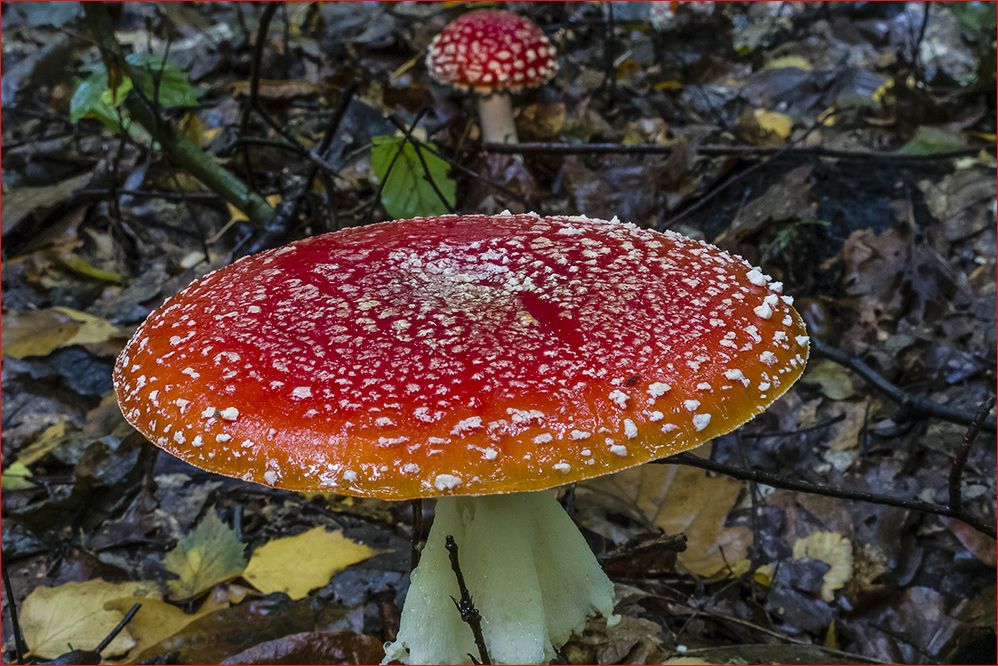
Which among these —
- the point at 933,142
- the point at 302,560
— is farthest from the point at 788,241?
the point at 302,560

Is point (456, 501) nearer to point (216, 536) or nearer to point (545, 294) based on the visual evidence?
point (545, 294)

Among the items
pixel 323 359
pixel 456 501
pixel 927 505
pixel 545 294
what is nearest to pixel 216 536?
pixel 456 501

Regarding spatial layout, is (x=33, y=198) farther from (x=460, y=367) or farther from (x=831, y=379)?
(x=831, y=379)

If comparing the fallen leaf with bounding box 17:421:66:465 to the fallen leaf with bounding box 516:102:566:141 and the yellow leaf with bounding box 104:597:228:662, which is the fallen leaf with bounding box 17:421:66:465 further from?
the fallen leaf with bounding box 516:102:566:141

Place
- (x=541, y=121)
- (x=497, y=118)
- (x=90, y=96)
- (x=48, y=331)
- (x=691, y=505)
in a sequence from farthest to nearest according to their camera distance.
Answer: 1. (x=541, y=121)
2. (x=497, y=118)
3. (x=48, y=331)
4. (x=90, y=96)
5. (x=691, y=505)

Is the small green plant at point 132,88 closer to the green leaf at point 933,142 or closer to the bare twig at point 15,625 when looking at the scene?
the bare twig at point 15,625

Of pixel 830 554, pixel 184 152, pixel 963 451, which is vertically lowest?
pixel 830 554

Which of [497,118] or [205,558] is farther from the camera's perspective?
[497,118]
